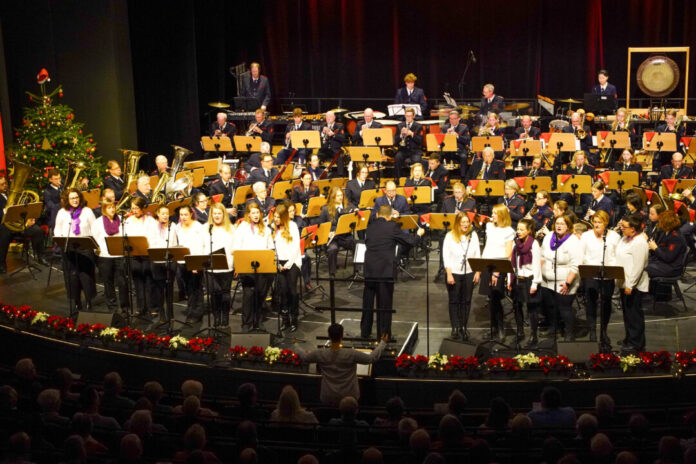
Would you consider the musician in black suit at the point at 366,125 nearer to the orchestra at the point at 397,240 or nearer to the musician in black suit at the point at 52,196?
the orchestra at the point at 397,240

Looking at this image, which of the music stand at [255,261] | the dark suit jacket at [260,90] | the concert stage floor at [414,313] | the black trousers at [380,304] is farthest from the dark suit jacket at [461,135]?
the music stand at [255,261]

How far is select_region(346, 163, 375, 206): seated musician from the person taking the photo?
1396cm

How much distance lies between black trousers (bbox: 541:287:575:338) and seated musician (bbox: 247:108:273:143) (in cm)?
883

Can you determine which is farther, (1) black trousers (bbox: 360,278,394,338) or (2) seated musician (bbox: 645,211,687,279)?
(2) seated musician (bbox: 645,211,687,279)

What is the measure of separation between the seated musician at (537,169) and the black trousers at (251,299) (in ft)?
19.5

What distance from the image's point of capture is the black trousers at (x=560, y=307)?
32.8ft

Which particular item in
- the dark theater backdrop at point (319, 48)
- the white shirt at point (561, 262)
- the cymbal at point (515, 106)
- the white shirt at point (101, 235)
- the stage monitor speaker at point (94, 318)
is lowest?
the stage monitor speaker at point (94, 318)

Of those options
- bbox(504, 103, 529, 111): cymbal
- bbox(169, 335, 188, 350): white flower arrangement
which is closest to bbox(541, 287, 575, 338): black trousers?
bbox(169, 335, 188, 350): white flower arrangement

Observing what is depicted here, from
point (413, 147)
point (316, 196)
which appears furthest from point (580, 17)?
point (316, 196)

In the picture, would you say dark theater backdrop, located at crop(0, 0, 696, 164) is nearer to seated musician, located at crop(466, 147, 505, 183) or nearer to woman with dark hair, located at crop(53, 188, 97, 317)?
woman with dark hair, located at crop(53, 188, 97, 317)

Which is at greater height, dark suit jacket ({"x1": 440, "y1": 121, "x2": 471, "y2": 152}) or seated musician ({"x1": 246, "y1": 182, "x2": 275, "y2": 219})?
dark suit jacket ({"x1": 440, "y1": 121, "x2": 471, "y2": 152})

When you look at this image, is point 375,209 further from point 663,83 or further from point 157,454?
point 663,83

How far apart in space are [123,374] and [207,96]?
12.2 m

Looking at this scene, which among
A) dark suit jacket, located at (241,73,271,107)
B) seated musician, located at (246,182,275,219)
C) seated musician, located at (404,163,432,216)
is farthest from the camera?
dark suit jacket, located at (241,73,271,107)
